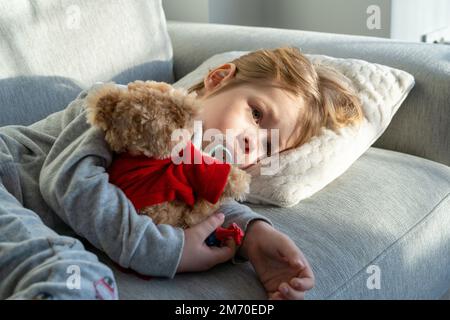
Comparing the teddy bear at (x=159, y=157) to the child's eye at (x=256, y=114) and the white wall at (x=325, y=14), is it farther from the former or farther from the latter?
the white wall at (x=325, y=14)

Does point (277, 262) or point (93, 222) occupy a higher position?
point (93, 222)

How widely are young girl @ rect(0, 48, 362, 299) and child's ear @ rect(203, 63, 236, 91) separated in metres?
0.08

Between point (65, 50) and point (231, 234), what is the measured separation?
74 centimetres

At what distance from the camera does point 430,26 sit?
2.37 m

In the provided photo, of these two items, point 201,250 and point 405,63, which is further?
point 405,63

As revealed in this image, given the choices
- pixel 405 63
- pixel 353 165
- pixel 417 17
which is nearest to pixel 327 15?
pixel 417 17

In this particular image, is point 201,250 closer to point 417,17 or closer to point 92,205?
point 92,205

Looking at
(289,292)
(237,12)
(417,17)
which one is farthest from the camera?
(237,12)

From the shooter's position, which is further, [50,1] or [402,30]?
[402,30]

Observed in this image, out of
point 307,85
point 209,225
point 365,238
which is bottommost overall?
point 365,238

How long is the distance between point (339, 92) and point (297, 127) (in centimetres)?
14

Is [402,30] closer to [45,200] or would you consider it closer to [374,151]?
[374,151]

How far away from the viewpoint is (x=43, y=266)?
2.57 feet
